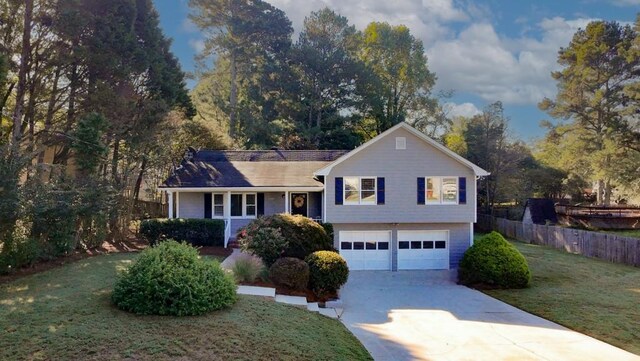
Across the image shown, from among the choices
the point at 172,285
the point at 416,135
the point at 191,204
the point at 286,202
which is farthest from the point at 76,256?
the point at 416,135

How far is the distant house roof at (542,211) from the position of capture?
34531 millimetres

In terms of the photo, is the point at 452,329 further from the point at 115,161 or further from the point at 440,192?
the point at 115,161

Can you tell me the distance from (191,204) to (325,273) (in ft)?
35.8

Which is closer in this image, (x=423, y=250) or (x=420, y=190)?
(x=420, y=190)

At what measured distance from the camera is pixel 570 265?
826 inches

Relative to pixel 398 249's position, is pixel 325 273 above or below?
above

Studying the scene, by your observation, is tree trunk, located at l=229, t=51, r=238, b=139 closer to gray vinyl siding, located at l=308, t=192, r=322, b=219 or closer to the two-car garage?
gray vinyl siding, located at l=308, t=192, r=322, b=219

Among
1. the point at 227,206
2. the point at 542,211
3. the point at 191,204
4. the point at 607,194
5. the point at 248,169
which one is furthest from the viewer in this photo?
the point at 607,194

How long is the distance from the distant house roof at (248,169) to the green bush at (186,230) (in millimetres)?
2220

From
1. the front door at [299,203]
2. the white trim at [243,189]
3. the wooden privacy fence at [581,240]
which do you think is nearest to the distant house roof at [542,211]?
the wooden privacy fence at [581,240]

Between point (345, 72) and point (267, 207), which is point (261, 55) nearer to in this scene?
point (345, 72)

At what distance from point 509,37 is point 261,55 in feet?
68.6

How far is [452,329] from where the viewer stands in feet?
37.6

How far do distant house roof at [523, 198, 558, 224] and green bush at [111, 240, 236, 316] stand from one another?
30994 millimetres
